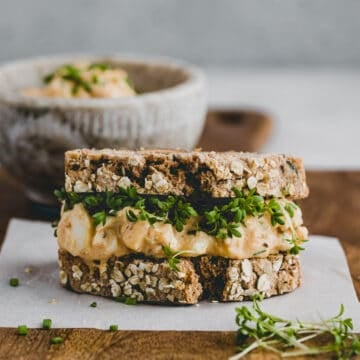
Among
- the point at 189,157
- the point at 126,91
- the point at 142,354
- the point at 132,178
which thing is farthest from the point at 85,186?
the point at 126,91

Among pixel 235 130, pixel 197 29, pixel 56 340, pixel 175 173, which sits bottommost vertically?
pixel 197 29

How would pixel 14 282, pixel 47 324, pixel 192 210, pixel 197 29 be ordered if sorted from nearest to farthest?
pixel 47 324, pixel 192 210, pixel 14 282, pixel 197 29

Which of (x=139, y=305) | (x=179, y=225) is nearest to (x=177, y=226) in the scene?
(x=179, y=225)

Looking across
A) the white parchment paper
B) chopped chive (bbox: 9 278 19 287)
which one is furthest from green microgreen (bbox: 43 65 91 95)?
chopped chive (bbox: 9 278 19 287)

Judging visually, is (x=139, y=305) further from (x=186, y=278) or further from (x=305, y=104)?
(x=305, y=104)

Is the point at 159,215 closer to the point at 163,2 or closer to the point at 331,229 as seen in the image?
the point at 331,229

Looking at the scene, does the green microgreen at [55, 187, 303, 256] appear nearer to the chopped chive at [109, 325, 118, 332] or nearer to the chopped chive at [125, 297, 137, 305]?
the chopped chive at [125, 297, 137, 305]

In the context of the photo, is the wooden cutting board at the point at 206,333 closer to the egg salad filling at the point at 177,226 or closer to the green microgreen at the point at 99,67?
the egg salad filling at the point at 177,226

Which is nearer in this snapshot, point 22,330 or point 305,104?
→ point 22,330
